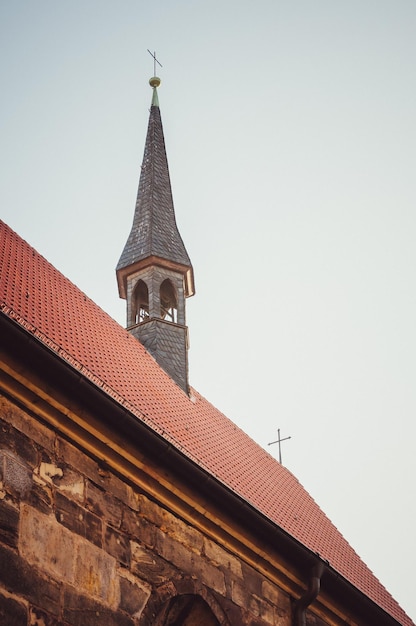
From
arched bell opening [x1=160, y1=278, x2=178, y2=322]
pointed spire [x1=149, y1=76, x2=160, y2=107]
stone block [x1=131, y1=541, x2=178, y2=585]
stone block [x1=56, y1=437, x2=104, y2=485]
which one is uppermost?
pointed spire [x1=149, y1=76, x2=160, y2=107]

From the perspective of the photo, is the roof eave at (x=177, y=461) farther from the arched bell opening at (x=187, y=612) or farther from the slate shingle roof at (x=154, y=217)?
the slate shingle roof at (x=154, y=217)

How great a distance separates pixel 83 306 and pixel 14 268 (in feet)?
4.30

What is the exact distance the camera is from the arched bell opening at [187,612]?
7000 mm

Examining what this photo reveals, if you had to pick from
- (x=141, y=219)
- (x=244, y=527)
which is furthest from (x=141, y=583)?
(x=141, y=219)

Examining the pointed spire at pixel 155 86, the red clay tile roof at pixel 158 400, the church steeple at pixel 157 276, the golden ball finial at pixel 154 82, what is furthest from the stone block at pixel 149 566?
the golden ball finial at pixel 154 82

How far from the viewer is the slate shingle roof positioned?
48.9 feet

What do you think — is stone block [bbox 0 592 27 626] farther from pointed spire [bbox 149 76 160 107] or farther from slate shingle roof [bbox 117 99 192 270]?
pointed spire [bbox 149 76 160 107]

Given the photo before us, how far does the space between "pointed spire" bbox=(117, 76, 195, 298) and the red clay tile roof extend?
306cm

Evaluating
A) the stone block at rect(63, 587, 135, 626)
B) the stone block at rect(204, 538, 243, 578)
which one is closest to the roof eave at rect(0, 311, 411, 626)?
the stone block at rect(204, 538, 243, 578)

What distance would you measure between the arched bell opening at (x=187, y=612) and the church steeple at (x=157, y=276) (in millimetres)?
5239

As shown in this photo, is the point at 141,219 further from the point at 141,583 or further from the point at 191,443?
the point at 141,583

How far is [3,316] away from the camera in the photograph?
A: 5.91 metres

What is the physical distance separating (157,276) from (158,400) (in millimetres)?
4948

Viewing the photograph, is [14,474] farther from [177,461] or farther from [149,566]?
[177,461]
